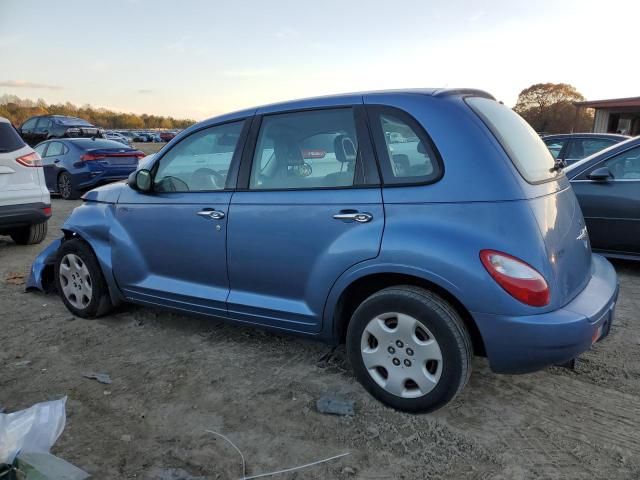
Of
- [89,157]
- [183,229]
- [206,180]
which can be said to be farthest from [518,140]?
[89,157]

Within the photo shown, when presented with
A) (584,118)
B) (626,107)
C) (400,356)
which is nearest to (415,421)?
(400,356)

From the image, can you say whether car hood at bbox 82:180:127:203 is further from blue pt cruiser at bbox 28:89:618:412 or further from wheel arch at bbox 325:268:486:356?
wheel arch at bbox 325:268:486:356

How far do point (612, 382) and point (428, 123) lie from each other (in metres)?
1.97

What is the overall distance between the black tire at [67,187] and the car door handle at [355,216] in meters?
10.5

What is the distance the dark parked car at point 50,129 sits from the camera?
58.2 feet

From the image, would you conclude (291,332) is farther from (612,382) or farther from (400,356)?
(612,382)

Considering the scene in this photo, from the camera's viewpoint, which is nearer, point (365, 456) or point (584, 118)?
point (365, 456)

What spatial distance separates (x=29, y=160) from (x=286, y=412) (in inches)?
213

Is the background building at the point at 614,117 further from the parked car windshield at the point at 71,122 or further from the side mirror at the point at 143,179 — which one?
the side mirror at the point at 143,179

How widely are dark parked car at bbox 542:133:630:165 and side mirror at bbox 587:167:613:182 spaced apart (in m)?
2.98

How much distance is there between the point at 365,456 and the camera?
2420mm

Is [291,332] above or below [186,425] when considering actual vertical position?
above

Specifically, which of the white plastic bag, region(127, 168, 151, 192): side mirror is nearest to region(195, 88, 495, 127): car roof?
region(127, 168, 151, 192): side mirror

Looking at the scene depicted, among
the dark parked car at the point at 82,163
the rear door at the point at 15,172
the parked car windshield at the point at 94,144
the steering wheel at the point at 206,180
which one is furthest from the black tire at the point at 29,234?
the parked car windshield at the point at 94,144
